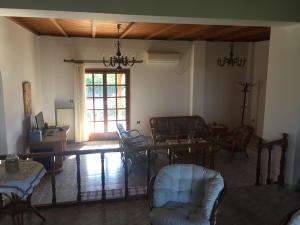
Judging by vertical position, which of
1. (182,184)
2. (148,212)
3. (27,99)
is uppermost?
(27,99)

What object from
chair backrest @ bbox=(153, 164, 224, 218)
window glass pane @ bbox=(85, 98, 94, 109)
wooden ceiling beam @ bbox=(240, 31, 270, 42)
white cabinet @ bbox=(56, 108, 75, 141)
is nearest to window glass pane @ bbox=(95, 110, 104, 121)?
window glass pane @ bbox=(85, 98, 94, 109)

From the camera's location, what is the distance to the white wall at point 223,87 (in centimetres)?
844

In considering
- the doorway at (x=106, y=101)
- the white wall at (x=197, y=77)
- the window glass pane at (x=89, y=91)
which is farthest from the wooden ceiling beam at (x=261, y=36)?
the window glass pane at (x=89, y=91)

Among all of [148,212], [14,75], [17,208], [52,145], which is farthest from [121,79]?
[17,208]

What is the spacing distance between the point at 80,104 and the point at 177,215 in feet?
19.1

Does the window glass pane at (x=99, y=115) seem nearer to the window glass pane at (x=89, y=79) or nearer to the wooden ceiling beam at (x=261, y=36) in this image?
the window glass pane at (x=89, y=79)

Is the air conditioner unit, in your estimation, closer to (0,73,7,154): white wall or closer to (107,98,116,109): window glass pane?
(107,98,116,109): window glass pane

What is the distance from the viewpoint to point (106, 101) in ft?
26.7

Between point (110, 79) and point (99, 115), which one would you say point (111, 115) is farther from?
point (110, 79)

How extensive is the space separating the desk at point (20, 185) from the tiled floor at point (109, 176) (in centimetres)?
122

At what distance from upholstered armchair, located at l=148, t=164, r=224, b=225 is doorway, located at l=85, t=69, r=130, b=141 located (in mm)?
5574

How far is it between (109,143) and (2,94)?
4.06 meters

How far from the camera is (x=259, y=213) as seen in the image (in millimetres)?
3311

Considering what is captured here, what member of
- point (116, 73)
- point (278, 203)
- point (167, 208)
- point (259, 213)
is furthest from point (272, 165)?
point (116, 73)
